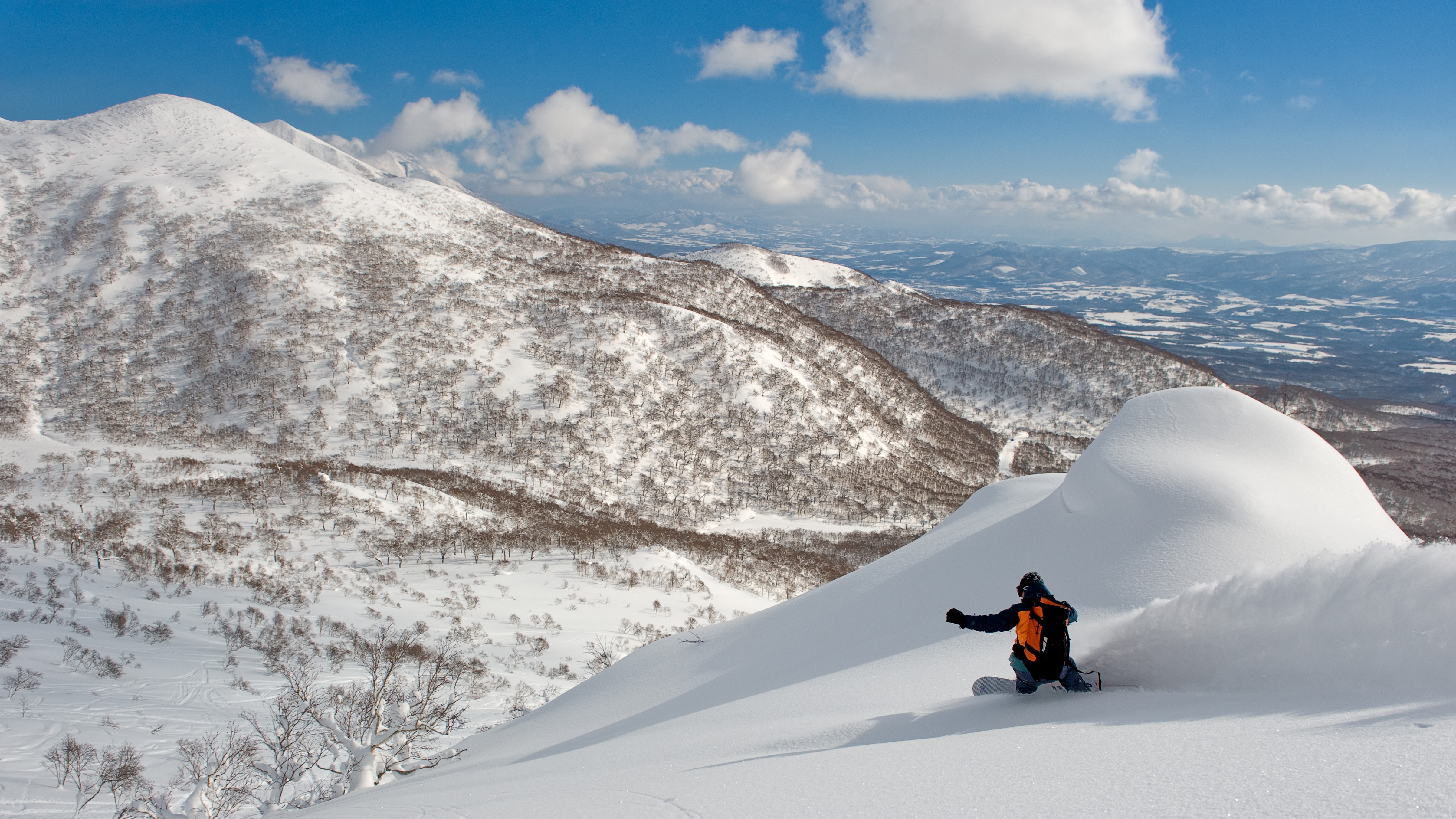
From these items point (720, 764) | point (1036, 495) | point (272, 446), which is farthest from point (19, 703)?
point (272, 446)

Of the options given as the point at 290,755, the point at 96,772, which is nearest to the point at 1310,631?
the point at 290,755

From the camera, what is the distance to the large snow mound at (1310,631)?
453 cm

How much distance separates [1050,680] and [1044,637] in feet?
1.71

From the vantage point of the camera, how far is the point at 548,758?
9703mm

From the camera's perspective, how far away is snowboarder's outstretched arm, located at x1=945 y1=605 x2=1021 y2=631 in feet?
20.1

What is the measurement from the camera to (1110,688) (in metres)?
6.39

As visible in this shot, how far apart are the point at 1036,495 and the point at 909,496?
4355cm

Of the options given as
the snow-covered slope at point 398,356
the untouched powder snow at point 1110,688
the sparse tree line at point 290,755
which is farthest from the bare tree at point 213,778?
the snow-covered slope at point 398,356

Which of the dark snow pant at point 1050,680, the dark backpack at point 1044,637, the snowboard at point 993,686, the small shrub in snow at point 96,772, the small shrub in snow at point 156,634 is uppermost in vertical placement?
the dark backpack at point 1044,637

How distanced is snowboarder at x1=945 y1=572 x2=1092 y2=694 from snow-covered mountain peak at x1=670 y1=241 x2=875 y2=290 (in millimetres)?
141943

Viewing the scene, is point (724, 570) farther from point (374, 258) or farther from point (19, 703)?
point (374, 258)

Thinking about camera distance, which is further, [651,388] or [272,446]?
[651,388]

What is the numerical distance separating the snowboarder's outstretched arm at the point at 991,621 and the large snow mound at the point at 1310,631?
1384 mm

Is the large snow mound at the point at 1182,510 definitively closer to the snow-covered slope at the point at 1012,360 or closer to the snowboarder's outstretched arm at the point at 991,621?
the snowboarder's outstretched arm at the point at 991,621
